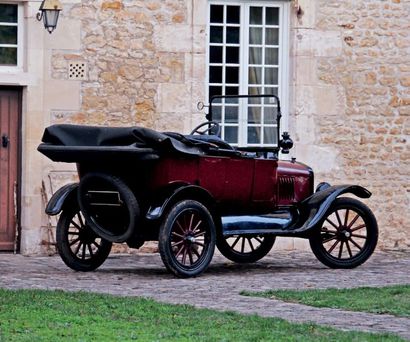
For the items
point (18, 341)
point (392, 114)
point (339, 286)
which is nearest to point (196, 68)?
point (392, 114)

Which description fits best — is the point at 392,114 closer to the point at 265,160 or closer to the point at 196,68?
the point at 196,68

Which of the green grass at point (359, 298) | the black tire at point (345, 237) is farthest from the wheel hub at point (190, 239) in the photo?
the black tire at point (345, 237)

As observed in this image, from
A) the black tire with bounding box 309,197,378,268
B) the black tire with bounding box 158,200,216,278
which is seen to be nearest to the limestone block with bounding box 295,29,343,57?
the black tire with bounding box 309,197,378,268

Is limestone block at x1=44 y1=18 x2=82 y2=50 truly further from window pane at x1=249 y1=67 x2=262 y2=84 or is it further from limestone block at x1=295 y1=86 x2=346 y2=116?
limestone block at x1=295 y1=86 x2=346 y2=116

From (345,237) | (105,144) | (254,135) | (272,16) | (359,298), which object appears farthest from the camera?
(272,16)

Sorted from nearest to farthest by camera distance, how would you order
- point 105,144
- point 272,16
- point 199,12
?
point 105,144, point 199,12, point 272,16

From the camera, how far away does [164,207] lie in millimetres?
12148

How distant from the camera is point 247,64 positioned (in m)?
16.3

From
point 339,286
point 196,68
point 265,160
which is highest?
point 196,68

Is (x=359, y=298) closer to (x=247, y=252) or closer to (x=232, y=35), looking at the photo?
(x=247, y=252)

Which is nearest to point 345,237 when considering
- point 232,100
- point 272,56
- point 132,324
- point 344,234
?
point 344,234

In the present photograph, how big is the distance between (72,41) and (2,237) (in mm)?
2478

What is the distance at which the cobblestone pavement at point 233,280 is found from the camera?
377 inches

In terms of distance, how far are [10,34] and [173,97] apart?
2.10m
